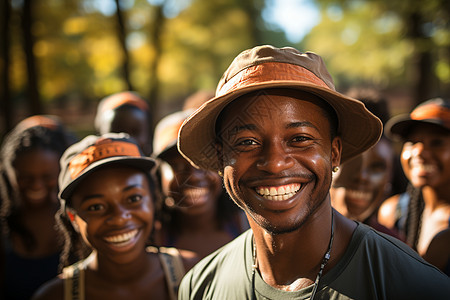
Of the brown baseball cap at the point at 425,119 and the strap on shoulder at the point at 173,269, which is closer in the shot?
the strap on shoulder at the point at 173,269

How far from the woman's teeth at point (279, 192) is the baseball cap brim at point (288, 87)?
0.42 metres

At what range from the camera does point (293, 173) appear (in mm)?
1742

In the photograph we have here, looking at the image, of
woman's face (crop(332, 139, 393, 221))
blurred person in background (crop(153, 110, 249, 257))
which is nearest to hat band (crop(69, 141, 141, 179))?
blurred person in background (crop(153, 110, 249, 257))

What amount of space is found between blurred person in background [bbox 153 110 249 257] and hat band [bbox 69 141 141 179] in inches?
28.8

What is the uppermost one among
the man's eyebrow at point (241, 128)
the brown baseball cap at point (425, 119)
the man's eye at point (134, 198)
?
the man's eyebrow at point (241, 128)

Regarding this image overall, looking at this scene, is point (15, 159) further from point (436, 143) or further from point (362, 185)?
point (436, 143)

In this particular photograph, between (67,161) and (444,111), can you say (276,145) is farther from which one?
(444,111)

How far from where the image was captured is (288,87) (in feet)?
5.84

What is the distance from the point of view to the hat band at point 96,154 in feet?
8.23

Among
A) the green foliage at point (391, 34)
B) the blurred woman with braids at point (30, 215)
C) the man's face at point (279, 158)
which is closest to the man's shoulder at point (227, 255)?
the man's face at point (279, 158)

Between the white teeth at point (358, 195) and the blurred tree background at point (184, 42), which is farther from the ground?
the blurred tree background at point (184, 42)

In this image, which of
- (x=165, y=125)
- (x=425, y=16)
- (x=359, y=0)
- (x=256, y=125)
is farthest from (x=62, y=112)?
(x=256, y=125)

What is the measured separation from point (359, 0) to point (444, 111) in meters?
9.83

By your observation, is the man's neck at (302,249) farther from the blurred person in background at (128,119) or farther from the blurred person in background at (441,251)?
the blurred person in background at (128,119)
